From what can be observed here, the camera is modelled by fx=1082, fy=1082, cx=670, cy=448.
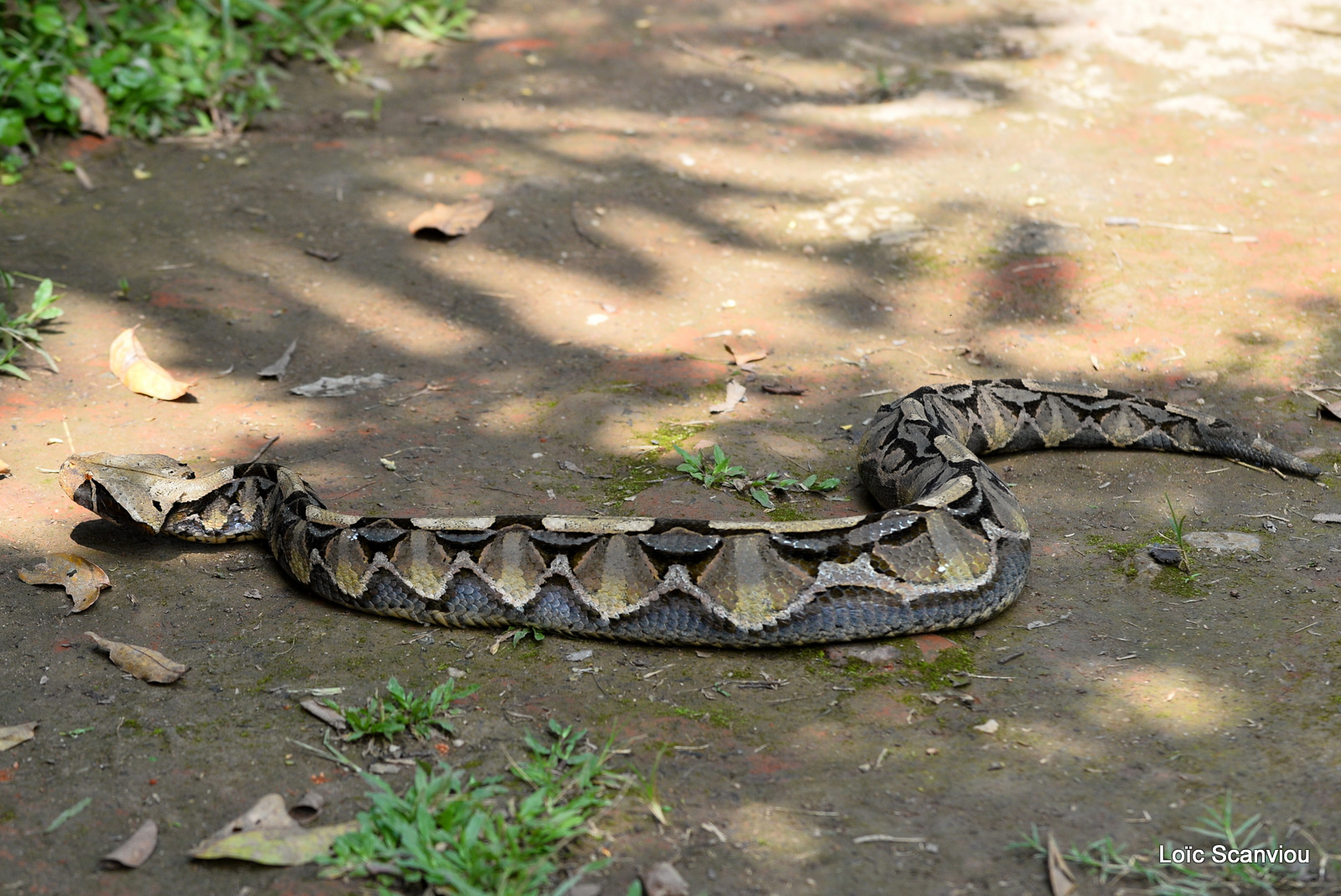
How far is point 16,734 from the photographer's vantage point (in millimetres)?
3793

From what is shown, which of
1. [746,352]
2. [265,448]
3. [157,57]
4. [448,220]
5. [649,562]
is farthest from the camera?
[157,57]

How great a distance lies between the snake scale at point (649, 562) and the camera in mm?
4434

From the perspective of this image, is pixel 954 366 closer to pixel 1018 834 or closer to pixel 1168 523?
pixel 1168 523

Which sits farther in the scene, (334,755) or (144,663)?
(144,663)

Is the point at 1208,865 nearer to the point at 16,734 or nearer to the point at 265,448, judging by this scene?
the point at 16,734

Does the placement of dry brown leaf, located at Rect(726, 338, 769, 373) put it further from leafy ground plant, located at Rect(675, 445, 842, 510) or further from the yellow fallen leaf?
the yellow fallen leaf

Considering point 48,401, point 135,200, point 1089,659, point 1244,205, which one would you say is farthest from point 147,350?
point 1244,205

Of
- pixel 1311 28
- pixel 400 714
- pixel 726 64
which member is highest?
pixel 1311 28

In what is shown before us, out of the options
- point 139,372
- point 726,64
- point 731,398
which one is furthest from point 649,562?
point 726,64

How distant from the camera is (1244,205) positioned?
27.4 ft

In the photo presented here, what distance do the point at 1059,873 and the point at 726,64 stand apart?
9082mm

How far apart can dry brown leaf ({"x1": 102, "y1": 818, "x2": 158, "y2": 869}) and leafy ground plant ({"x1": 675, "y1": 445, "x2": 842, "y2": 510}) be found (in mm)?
2987

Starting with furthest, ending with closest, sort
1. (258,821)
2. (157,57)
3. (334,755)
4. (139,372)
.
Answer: (157,57) → (139,372) → (334,755) → (258,821)

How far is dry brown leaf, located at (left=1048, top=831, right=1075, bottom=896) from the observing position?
3.18 metres
